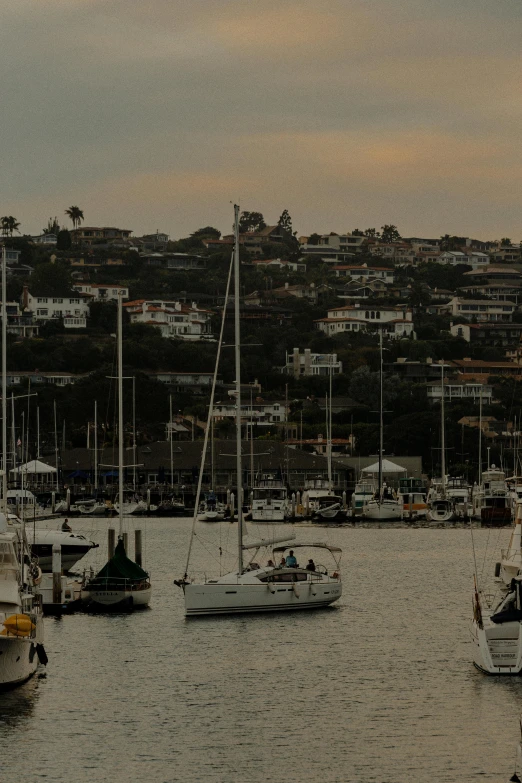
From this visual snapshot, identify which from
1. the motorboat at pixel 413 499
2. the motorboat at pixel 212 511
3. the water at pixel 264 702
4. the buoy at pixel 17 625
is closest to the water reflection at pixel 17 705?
the water at pixel 264 702

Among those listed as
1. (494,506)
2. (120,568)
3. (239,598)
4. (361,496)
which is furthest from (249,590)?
(361,496)

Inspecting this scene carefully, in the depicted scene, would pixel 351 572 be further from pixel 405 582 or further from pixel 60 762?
pixel 60 762

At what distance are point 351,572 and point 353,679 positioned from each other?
118 feet

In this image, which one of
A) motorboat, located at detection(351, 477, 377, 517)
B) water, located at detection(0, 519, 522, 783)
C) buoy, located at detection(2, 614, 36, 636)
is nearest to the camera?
water, located at detection(0, 519, 522, 783)

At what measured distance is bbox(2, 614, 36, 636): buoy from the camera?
4256cm

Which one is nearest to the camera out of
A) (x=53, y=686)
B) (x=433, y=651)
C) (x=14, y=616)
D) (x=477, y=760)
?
(x=477, y=760)

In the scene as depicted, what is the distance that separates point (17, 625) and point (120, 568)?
18943 mm

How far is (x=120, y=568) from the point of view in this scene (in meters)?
61.6

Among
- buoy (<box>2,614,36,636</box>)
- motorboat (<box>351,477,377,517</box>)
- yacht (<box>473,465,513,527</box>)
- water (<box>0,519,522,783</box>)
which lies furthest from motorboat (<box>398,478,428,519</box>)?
buoy (<box>2,614,36,636</box>)

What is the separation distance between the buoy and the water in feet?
6.48

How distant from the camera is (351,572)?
84750mm

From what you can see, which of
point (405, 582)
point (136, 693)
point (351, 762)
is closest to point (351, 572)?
point (405, 582)

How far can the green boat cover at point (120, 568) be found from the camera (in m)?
60.9

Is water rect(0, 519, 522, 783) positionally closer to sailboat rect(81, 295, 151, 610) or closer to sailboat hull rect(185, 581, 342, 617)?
sailboat hull rect(185, 581, 342, 617)
